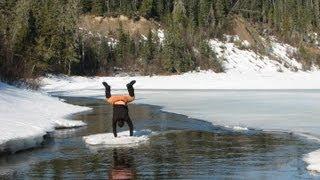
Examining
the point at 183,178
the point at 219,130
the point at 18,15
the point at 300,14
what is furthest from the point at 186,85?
the point at 300,14

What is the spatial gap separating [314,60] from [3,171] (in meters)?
105

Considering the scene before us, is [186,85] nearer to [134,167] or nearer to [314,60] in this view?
[134,167]

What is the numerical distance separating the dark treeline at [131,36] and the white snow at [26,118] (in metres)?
12.1

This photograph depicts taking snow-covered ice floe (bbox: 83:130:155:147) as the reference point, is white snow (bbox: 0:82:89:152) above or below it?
above

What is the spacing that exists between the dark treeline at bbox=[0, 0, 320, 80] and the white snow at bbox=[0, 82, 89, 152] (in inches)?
478

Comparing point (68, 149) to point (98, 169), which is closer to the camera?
point (98, 169)

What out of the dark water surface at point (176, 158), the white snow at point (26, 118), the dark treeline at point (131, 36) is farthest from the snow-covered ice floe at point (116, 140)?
the dark treeline at point (131, 36)

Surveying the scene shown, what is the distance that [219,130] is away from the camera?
66.4ft

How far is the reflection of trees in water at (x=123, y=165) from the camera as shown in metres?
12.1

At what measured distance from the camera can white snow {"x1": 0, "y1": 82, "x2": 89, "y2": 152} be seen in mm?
15859

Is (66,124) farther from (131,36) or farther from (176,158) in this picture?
(131,36)

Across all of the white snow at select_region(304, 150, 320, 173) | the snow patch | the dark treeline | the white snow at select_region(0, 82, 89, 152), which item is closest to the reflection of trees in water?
the white snow at select_region(0, 82, 89, 152)

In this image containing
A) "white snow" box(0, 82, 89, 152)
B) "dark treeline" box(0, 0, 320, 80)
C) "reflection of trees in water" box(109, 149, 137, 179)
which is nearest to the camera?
"reflection of trees in water" box(109, 149, 137, 179)

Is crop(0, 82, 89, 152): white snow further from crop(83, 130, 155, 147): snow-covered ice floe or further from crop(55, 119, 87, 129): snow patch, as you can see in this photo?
crop(83, 130, 155, 147): snow-covered ice floe
